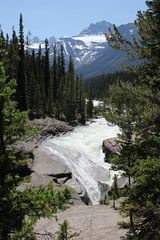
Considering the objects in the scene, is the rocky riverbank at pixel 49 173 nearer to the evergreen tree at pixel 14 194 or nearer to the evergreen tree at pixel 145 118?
the evergreen tree at pixel 14 194

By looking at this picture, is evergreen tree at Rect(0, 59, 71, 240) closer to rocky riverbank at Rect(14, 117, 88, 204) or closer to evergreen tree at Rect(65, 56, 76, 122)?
rocky riverbank at Rect(14, 117, 88, 204)

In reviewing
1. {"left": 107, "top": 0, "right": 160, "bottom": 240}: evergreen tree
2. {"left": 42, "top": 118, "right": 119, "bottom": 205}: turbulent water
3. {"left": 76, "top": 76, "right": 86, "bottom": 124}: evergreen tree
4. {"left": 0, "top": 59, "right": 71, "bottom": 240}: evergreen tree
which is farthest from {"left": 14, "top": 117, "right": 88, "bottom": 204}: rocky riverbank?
{"left": 76, "top": 76, "right": 86, "bottom": 124}: evergreen tree

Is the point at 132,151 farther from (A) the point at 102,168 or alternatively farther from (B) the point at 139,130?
(A) the point at 102,168

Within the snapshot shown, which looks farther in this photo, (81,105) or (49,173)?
(81,105)

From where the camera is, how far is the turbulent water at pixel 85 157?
42500mm

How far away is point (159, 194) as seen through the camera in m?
11.9

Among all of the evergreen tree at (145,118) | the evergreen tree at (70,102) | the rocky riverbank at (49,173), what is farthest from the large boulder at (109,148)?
the evergreen tree at (145,118)

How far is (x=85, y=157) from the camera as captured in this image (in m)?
49.7

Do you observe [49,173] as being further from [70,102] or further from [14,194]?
[70,102]

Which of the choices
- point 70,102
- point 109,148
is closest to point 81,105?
point 70,102

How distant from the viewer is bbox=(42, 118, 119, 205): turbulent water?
42500mm

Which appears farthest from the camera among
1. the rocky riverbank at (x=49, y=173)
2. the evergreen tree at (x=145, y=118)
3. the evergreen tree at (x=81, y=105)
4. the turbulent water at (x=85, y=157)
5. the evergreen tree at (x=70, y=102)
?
the evergreen tree at (x=81, y=105)

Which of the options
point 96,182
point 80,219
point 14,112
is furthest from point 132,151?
point 96,182

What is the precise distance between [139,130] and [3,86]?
4353 mm
